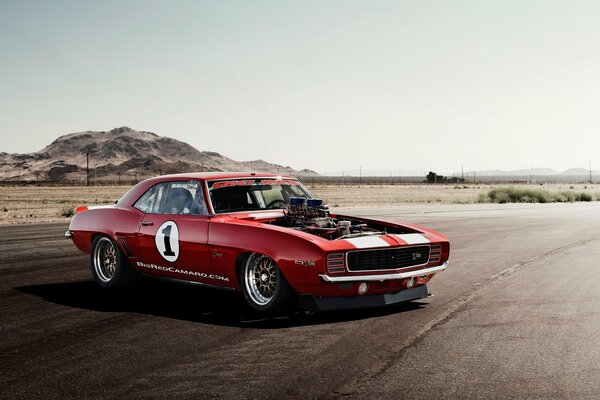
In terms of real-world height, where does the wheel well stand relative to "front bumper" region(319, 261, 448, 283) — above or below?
above

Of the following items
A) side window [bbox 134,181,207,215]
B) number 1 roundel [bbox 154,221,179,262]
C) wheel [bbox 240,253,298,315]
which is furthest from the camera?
side window [bbox 134,181,207,215]

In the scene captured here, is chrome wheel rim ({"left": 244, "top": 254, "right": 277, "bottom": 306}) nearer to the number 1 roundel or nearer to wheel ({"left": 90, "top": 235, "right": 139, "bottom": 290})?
the number 1 roundel

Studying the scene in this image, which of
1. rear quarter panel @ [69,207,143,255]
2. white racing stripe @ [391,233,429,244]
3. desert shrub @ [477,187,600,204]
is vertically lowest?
desert shrub @ [477,187,600,204]

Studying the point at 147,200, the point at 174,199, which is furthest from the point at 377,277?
the point at 147,200

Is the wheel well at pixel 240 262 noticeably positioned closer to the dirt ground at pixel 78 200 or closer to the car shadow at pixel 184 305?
the car shadow at pixel 184 305

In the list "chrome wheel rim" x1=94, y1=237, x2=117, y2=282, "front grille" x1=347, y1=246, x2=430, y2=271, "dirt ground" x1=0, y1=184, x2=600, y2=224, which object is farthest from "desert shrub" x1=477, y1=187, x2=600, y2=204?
"front grille" x1=347, y1=246, x2=430, y2=271

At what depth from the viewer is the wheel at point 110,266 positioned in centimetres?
909

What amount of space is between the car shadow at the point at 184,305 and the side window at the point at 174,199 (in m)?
1.08

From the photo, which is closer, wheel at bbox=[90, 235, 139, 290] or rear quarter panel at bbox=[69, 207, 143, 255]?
rear quarter panel at bbox=[69, 207, 143, 255]

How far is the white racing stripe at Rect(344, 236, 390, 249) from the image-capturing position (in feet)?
23.9

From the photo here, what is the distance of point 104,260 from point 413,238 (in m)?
4.17

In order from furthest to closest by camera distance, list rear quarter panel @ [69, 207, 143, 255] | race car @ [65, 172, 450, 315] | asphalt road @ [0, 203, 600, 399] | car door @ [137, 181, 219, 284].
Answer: rear quarter panel @ [69, 207, 143, 255], car door @ [137, 181, 219, 284], race car @ [65, 172, 450, 315], asphalt road @ [0, 203, 600, 399]

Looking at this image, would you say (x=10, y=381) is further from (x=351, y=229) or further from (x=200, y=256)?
(x=351, y=229)

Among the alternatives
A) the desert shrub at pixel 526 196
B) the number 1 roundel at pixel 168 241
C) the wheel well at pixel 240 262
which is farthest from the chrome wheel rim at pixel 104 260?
the desert shrub at pixel 526 196
